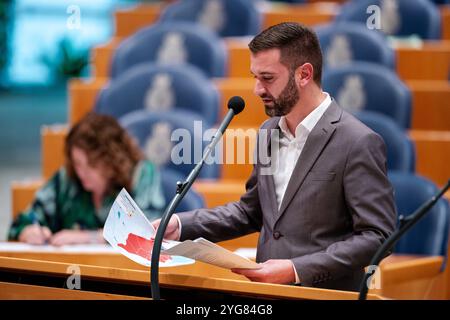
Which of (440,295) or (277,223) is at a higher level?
(277,223)

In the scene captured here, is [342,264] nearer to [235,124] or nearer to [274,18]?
[235,124]

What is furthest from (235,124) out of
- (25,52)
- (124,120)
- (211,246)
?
(25,52)

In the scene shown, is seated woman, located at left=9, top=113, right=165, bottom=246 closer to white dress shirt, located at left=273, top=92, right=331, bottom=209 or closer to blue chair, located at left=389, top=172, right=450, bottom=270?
blue chair, located at left=389, top=172, right=450, bottom=270

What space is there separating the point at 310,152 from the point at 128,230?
27cm

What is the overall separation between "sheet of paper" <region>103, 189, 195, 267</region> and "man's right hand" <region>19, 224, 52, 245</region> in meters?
0.66

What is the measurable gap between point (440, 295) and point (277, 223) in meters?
0.83

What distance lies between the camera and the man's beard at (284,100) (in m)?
1.21

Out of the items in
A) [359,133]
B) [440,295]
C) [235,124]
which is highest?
[359,133]

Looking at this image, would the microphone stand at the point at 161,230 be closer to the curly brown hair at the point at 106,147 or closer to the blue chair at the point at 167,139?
the curly brown hair at the point at 106,147

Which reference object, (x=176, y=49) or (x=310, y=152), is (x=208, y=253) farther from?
(x=176, y=49)

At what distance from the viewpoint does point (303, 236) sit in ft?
4.07

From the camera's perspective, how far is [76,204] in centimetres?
198

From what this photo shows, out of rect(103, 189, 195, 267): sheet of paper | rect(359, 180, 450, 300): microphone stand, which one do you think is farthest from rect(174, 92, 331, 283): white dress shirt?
rect(359, 180, 450, 300): microphone stand
